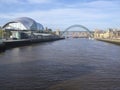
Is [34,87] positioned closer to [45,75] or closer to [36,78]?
[36,78]

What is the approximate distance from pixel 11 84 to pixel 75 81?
2968 millimetres

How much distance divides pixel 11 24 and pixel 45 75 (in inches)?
4973

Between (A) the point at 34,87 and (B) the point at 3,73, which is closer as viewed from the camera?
(A) the point at 34,87

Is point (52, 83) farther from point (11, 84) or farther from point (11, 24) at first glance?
point (11, 24)

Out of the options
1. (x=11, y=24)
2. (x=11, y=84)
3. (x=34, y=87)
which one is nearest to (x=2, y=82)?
(x=11, y=84)

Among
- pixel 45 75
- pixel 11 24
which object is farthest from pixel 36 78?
pixel 11 24

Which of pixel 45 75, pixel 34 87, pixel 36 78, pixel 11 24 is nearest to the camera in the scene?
pixel 34 87

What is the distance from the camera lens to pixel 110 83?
13602 millimetres

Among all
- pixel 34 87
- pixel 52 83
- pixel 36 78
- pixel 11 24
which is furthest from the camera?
pixel 11 24

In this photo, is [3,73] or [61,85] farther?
[3,73]

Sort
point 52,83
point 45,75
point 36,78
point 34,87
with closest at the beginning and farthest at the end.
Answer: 1. point 34,87
2. point 52,83
3. point 36,78
4. point 45,75

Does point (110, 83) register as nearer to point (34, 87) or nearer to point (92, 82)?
point (92, 82)

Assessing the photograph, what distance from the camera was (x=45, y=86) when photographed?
1276 centimetres

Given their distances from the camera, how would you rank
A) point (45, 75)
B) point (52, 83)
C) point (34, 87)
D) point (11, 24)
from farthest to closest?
point (11, 24), point (45, 75), point (52, 83), point (34, 87)
